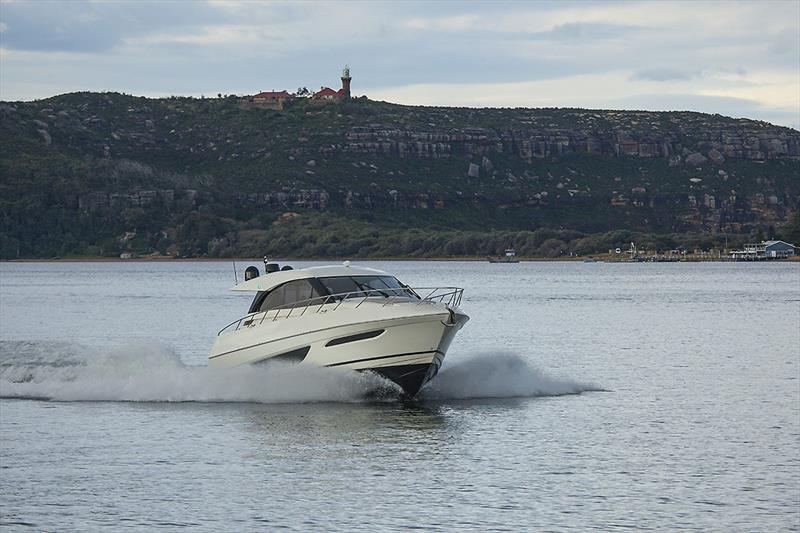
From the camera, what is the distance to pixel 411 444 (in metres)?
23.9

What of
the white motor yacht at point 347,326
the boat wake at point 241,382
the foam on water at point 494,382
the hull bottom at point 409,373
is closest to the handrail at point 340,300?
the white motor yacht at point 347,326

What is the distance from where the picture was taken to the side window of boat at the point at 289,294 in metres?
29.3

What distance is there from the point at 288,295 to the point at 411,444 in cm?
686

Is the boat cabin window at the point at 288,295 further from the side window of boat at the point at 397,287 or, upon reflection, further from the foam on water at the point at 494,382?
the foam on water at the point at 494,382

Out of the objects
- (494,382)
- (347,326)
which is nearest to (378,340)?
(347,326)

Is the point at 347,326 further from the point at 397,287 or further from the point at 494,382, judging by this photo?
the point at 494,382

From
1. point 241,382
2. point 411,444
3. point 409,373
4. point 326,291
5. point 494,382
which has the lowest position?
point 411,444

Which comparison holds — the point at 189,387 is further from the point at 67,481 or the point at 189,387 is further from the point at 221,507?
the point at 221,507

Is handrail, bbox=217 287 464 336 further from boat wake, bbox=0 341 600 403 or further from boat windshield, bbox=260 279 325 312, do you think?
boat wake, bbox=0 341 600 403

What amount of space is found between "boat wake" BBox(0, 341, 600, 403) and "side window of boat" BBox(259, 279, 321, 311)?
4.65 feet

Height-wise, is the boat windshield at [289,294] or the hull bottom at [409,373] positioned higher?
the boat windshield at [289,294]

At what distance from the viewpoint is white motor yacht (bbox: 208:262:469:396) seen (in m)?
27.9

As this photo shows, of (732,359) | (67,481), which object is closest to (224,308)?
(732,359)

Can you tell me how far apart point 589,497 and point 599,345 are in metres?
30.1
